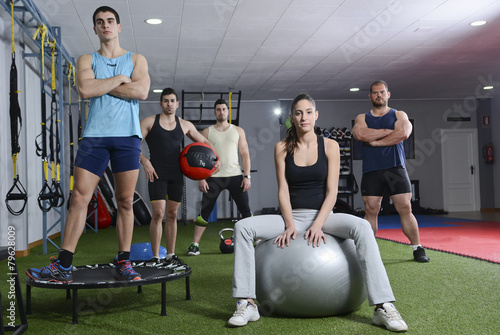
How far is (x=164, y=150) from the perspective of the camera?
3.96 meters

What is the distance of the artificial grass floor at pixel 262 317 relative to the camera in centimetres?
226

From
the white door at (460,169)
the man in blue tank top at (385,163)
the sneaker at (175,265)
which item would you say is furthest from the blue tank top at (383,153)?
the white door at (460,169)

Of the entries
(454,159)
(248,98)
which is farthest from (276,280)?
(454,159)

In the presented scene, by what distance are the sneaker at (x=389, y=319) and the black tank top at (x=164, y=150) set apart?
7.20ft

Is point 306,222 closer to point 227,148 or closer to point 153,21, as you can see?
point 227,148

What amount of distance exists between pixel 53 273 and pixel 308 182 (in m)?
1.43

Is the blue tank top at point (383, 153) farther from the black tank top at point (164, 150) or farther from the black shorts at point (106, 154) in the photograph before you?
the black shorts at point (106, 154)

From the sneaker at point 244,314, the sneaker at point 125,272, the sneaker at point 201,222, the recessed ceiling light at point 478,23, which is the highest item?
the recessed ceiling light at point 478,23

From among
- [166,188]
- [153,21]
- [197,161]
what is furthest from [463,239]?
[153,21]

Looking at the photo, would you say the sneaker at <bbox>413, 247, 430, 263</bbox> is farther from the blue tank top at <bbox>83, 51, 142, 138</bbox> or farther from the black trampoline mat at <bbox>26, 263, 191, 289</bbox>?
the blue tank top at <bbox>83, 51, 142, 138</bbox>

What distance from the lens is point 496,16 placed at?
5.79 m

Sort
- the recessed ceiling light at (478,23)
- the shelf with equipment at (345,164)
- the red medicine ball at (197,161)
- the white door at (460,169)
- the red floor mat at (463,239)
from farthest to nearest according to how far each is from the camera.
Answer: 1. the white door at (460,169)
2. the shelf with equipment at (345,164)
3. the recessed ceiling light at (478,23)
4. the red floor mat at (463,239)
5. the red medicine ball at (197,161)

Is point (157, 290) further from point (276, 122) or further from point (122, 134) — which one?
point (276, 122)

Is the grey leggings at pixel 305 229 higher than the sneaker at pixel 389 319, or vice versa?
the grey leggings at pixel 305 229
